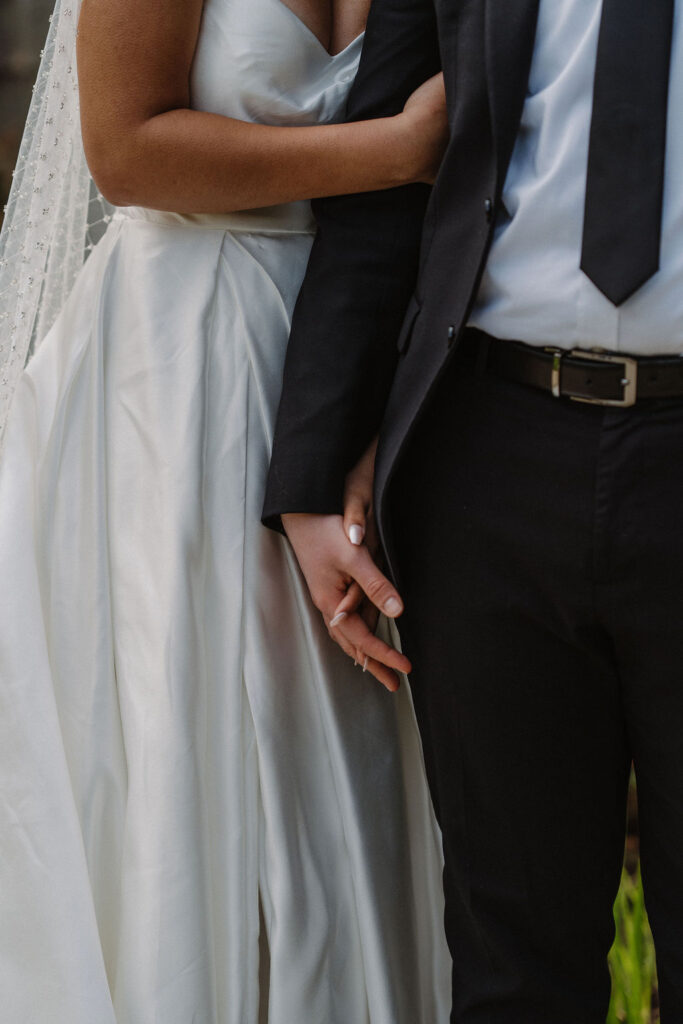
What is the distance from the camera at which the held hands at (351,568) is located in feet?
4.04

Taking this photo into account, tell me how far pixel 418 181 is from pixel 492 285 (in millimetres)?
253

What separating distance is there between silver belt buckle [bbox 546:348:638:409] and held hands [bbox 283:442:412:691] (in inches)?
11.5

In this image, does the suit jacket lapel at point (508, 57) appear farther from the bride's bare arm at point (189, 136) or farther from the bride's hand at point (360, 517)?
the bride's hand at point (360, 517)

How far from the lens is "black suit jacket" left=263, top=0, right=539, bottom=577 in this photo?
1.13 meters

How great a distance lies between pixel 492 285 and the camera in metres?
1.08

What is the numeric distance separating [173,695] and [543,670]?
438 millimetres

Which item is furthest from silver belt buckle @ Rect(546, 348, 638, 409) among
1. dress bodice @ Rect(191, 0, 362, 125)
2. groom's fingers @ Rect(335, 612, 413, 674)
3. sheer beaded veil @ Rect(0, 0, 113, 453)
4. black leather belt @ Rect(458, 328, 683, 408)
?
sheer beaded veil @ Rect(0, 0, 113, 453)

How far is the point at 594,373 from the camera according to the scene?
40.1 inches

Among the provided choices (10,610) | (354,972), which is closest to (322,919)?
(354,972)

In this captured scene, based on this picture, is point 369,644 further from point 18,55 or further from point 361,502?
point 18,55

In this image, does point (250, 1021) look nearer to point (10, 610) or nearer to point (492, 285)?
point (10, 610)

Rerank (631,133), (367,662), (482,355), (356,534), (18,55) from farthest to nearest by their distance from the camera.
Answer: (18,55) < (367,662) < (356,534) < (482,355) < (631,133)

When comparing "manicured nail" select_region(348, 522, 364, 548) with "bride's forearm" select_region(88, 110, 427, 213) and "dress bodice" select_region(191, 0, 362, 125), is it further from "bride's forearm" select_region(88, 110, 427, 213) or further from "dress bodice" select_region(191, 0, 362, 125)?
"dress bodice" select_region(191, 0, 362, 125)

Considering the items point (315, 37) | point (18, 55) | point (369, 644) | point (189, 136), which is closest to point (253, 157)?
point (189, 136)
